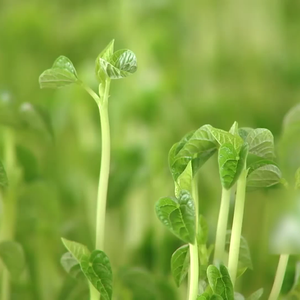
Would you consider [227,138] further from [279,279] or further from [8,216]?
[8,216]

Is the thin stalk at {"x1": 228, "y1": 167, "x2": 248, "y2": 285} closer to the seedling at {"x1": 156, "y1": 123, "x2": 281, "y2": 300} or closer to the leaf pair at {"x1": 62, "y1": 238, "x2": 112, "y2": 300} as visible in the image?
the seedling at {"x1": 156, "y1": 123, "x2": 281, "y2": 300}

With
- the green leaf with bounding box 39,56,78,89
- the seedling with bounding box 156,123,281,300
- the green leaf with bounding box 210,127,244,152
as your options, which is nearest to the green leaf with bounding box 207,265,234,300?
the seedling with bounding box 156,123,281,300

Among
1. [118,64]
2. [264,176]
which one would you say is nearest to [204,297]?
[264,176]

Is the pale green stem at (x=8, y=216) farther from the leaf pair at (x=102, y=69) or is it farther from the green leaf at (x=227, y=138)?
the green leaf at (x=227, y=138)

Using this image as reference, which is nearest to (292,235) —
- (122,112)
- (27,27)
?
(122,112)

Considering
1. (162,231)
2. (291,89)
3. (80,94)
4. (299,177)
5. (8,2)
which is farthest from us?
(8,2)

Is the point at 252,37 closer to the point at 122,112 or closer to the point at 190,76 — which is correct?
the point at 190,76
